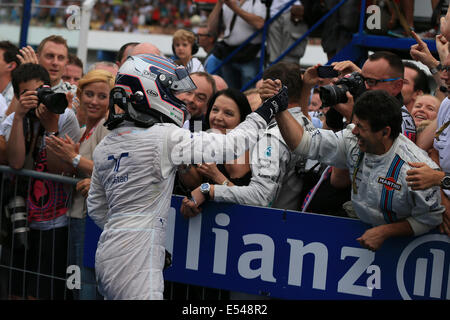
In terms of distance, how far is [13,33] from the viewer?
11.0 metres

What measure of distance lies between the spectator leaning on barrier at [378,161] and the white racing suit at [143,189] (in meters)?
A: 0.53

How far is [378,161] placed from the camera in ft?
12.5

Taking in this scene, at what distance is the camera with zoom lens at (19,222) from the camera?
5.11 m

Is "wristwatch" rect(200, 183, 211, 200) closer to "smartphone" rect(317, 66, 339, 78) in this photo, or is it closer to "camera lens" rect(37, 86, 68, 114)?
"smartphone" rect(317, 66, 339, 78)

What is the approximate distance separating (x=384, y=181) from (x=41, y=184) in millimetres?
2575

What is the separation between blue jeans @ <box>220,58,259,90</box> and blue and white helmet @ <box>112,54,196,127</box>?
428 centimetres

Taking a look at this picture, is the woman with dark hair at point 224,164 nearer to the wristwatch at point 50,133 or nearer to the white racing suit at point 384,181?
the white racing suit at point 384,181

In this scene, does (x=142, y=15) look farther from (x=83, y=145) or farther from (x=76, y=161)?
(x=76, y=161)

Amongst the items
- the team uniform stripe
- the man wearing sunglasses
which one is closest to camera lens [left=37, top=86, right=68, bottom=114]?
the man wearing sunglasses

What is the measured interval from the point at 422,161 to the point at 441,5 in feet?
9.22

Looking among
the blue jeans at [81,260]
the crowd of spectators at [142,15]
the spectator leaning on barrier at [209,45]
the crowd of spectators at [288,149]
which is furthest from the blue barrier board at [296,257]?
the crowd of spectators at [142,15]

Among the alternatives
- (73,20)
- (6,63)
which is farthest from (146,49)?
(6,63)

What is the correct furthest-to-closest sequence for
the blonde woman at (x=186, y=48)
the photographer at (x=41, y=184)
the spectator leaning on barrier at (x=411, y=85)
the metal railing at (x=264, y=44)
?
the metal railing at (x=264, y=44), the blonde woman at (x=186, y=48), the spectator leaning on barrier at (x=411, y=85), the photographer at (x=41, y=184)
